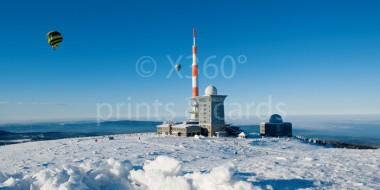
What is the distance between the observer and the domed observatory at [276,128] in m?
66.8

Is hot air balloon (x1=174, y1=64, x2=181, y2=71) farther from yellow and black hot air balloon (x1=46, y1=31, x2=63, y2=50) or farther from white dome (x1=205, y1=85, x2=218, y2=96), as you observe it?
yellow and black hot air balloon (x1=46, y1=31, x2=63, y2=50)

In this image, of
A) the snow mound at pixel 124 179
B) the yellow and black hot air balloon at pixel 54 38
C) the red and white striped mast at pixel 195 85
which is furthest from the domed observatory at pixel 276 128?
the snow mound at pixel 124 179

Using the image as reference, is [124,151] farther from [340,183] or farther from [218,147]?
[340,183]

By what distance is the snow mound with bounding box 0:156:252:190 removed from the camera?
37.4 ft

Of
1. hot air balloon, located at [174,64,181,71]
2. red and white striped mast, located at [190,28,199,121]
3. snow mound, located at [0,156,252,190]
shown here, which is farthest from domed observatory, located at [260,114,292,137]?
snow mound, located at [0,156,252,190]

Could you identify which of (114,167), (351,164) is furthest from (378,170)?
(114,167)

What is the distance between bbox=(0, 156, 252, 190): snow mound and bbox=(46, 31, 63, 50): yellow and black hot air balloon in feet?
112

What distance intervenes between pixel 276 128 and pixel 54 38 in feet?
156

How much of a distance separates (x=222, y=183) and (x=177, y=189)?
1.72 metres

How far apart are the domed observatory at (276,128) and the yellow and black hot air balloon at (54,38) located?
44.8m

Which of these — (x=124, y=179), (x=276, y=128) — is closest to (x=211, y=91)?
(x=276, y=128)

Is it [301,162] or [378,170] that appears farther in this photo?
[301,162]

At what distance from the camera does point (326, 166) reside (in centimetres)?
1783

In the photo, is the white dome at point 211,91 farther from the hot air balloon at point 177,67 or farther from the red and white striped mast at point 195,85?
the hot air balloon at point 177,67
